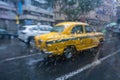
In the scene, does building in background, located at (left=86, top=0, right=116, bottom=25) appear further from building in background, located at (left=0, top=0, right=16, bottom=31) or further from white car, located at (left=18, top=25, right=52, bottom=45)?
white car, located at (left=18, top=25, right=52, bottom=45)

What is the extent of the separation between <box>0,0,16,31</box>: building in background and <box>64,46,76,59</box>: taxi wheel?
22.6 meters

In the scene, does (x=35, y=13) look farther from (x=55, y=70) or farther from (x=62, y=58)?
(x=55, y=70)

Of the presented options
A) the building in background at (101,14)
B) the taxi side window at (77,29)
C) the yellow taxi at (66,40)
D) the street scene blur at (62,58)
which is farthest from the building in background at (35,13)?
the taxi side window at (77,29)

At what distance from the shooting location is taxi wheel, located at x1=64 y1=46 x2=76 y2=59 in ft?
31.3

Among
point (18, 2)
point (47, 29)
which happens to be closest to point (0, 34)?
point (47, 29)

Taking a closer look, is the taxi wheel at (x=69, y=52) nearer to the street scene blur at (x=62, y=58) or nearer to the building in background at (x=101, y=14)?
the street scene blur at (x=62, y=58)

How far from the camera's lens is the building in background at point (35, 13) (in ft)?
111

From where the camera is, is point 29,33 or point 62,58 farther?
point 29,33

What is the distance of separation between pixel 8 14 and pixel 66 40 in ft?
81.0

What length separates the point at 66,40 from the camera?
9297 mm

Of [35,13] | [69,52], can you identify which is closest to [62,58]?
[69,52]

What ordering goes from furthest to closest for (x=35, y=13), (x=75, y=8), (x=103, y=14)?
(x=103, y=14) → (x=35, y=13) → (x=75, y=8)

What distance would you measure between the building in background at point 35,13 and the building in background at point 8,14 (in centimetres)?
171

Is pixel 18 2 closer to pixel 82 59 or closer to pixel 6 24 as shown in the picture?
pixel 6 24
